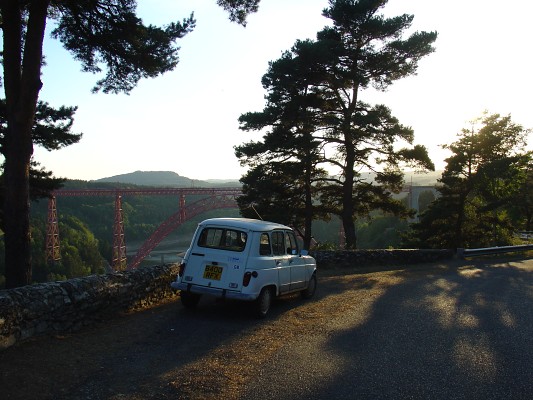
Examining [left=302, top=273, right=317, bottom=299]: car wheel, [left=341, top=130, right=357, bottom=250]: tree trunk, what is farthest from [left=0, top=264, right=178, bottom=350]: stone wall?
[left=341, top=130, right=357, bottom=250]: tree trunk

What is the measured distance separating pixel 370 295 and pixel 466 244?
22.2m

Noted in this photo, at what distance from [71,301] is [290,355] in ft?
10.2

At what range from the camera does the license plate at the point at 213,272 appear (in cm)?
820

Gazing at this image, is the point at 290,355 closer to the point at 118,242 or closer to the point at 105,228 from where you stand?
the point at 118,242

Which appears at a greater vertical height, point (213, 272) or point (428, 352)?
point (213, 272)

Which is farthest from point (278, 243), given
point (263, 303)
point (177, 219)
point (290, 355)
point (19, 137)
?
point (177, 219)

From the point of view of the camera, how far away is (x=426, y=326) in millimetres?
7828

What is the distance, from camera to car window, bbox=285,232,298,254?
378 inches

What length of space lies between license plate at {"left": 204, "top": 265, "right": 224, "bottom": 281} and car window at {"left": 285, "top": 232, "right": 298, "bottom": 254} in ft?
5.89

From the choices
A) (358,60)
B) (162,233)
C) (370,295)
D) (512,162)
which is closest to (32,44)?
(370,295)

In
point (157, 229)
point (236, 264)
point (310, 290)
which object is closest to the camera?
point (236, 264)

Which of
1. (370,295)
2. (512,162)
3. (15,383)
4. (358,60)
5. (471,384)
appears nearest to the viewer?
(15,383)

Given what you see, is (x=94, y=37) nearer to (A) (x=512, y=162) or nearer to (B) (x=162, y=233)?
(A) (x=512, y=162)

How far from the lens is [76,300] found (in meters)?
6.90
